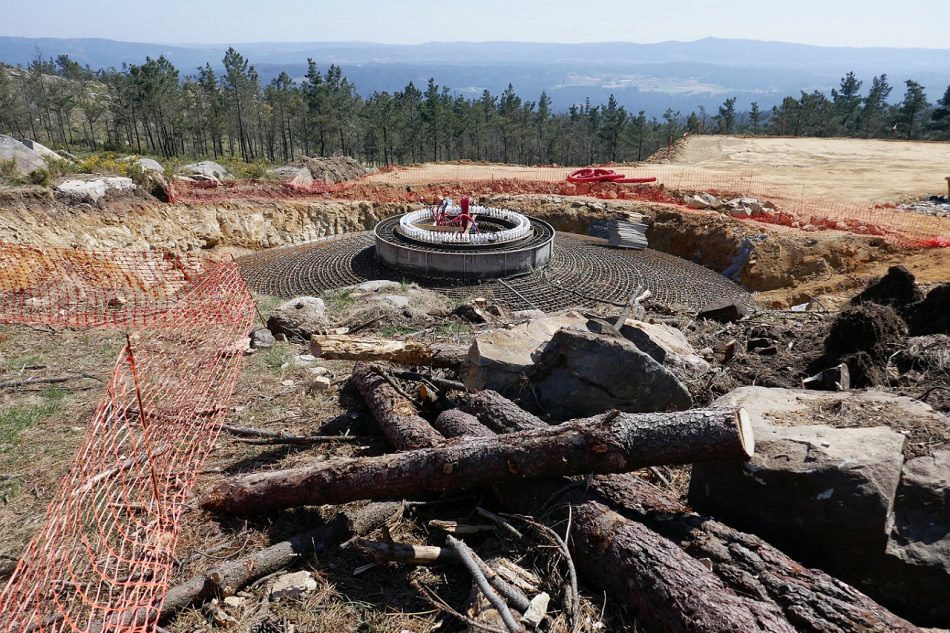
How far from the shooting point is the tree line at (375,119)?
174 ft

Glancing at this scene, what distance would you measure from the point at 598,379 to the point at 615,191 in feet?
Result: 75.6

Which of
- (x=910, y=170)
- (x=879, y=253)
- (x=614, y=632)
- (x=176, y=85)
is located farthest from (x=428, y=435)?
(x=176, y=85)

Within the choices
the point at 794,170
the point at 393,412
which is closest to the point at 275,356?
the point at 393,412

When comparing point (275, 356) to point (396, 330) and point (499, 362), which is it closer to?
Result: point (396, 330)

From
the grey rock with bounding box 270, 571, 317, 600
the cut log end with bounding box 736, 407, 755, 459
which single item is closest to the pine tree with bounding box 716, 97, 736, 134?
the cut log end with bounding box 736, 407, 755, 459

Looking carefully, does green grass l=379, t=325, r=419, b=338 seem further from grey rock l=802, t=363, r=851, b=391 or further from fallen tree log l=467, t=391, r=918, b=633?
fallen tree log l=467, t=391, r=918, b=633

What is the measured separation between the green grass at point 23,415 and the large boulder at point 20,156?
72.2 feet

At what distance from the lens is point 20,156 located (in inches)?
938

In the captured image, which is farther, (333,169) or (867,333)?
(333,169)

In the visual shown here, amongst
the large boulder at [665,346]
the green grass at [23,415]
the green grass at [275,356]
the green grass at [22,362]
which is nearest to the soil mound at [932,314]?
the large boulder at [665,346]

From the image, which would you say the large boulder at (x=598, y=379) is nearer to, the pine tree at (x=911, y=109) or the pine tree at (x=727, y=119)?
the pine tree at (x=911, y=109)

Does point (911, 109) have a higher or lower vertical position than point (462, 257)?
higher

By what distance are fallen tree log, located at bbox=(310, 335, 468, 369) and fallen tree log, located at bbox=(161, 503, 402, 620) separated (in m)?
2.20

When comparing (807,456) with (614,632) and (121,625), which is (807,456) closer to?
(614,632)
